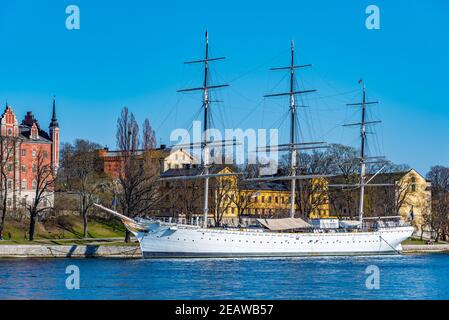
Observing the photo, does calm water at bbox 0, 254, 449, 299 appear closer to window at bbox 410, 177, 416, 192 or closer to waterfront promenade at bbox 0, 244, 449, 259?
waterfront promenade at bbox 0, 244, 449, 259

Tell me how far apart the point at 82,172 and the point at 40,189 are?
15726mm

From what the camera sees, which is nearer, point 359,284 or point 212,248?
point 359,284

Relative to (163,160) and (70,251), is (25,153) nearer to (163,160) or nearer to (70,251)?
(163,160)

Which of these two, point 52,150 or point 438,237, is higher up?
point 52,150

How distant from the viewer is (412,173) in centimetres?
14000

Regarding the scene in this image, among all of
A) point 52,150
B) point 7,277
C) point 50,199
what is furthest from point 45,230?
point 7,277

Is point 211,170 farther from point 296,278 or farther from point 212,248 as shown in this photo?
point 296,278

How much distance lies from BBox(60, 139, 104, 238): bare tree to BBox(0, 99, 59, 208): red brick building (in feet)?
14.9

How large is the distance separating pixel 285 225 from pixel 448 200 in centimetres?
5056

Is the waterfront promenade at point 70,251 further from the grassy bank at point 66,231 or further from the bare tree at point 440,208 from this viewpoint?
the bare tree at point 440,208

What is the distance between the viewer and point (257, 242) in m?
86.2

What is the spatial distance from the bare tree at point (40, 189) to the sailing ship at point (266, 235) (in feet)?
28.6

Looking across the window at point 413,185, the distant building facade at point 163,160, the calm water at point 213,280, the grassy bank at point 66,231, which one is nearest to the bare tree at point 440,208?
the window at point 413,185

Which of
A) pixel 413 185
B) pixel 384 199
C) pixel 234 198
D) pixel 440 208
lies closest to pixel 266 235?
pixel 234 198
